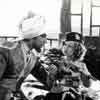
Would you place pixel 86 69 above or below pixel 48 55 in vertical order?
below

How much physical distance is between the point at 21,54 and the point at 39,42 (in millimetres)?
238

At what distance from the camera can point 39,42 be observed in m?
2.03

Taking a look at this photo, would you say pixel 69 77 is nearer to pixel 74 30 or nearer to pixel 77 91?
pixel 77 91

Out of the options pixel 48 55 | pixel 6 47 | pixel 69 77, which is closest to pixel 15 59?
pixel 6 47

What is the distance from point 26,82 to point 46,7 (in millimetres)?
854

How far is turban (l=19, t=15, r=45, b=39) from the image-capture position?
6.52 ft

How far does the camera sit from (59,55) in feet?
6.58

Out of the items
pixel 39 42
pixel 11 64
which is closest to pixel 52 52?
pixel 39 42

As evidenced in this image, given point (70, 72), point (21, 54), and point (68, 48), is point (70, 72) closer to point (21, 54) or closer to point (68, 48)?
point (68, 48)

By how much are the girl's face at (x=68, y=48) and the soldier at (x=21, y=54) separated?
245 mm

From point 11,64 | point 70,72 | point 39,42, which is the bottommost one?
point 70,72

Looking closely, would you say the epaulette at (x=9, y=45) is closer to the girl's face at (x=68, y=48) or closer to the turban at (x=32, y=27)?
the turban at (x=32, y=27)

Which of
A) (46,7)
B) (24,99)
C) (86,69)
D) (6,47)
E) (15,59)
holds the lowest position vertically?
(24,99)

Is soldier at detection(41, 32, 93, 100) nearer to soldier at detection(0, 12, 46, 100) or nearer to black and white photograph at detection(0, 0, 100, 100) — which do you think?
→ black and white photograph at detection(0, 0, 100, 100)
